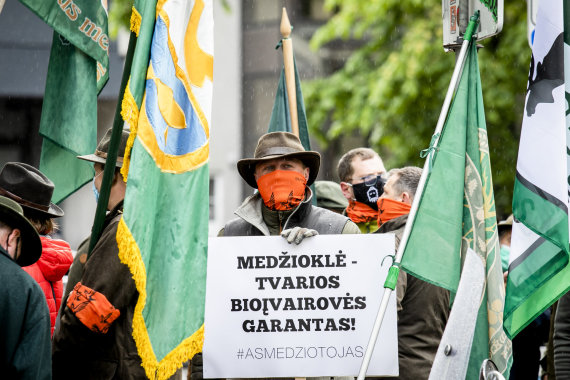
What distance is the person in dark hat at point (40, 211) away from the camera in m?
4.90

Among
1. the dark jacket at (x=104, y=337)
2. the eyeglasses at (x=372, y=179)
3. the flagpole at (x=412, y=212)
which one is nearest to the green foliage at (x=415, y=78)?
the eyeglasses at (x=372, y=179)

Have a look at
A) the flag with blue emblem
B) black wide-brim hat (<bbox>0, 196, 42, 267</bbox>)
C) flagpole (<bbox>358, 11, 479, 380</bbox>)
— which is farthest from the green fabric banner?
black wide-brim hat (<bbox>0, 196, 42, 267</bbox>)

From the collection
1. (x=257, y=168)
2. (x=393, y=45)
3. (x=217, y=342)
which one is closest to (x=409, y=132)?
(x=393, y=45)

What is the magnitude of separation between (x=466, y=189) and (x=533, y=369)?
10.1 feet

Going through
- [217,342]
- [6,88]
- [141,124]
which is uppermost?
[6,88]

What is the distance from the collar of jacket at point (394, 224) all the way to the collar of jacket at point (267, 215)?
0.49 meters

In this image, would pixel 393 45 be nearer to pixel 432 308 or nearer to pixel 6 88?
pixel 6 88

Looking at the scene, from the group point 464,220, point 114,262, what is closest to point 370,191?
point 464,220

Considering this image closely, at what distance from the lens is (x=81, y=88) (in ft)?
Answer: 15.8

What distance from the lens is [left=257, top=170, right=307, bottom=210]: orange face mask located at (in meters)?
4.66

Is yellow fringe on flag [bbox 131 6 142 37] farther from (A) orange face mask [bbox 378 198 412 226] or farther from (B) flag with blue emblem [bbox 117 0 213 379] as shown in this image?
(A) orange face mask [bbox 378 198 412 226]

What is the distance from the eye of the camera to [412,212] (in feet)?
13.2

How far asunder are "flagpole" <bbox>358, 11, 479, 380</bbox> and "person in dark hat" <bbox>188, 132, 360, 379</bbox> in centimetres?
70

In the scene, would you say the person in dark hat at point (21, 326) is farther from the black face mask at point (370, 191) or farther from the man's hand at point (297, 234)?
the black face mask at point (370, 191)
